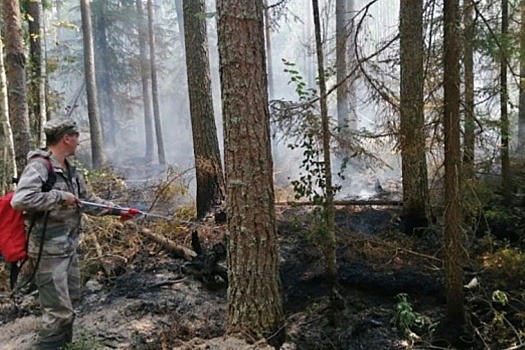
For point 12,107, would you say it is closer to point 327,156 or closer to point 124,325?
point 124,325

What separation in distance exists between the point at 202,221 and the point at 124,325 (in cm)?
334

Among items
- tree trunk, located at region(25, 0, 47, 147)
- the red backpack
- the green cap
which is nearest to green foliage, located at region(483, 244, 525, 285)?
the green cap

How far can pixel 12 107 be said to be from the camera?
638 cm

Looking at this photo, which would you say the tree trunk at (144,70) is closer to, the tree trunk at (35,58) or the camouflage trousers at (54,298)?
the tree trunk at (35,58)

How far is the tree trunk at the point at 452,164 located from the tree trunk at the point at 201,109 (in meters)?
4.74

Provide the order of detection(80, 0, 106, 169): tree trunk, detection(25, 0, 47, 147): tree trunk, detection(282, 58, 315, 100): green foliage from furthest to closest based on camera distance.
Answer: detection(80, 0, 106, 169): tree trunk < detection(25, 0, 47, 147): tree trunk < detection(282, 58, 315, 100): green foliage

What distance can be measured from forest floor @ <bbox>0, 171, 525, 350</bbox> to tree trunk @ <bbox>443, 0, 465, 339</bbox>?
16.4 inches

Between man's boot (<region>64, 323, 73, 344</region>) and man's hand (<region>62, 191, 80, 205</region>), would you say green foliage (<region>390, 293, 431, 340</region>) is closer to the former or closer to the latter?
man's boot (<region>64, 323, 73, 344</region>)

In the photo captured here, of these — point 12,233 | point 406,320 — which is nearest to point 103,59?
point 12,233

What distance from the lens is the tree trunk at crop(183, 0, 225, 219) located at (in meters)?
8.34

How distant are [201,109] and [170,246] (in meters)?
2.74

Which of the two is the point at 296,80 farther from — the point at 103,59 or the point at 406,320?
the point at 103,59

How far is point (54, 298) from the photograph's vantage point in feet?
12.5

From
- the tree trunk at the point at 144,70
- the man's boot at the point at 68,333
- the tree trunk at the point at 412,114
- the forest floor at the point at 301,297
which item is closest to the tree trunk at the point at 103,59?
the tree trunk at the point at 144,70
